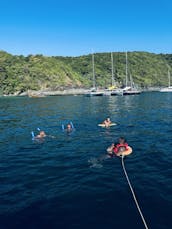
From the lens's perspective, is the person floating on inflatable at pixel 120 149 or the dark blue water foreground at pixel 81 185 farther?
the person floating on inflatable at pixel 120 149

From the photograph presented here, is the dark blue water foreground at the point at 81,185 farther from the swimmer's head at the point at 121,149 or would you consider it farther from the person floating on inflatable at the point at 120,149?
the swimmer's head at the point at 121,149

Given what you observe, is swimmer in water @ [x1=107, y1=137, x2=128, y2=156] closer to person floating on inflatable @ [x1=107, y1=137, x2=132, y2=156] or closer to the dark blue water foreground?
person floating on inflatable @ [x1=107, y1=137, x2=132, y2=156]

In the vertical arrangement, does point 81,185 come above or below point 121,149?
below

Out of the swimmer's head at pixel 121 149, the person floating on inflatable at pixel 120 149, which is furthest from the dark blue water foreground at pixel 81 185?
the swimmer's head at pixel 121 149

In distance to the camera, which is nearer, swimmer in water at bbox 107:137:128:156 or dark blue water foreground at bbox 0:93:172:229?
dark blue water foreground at bbox 0:93:172:229

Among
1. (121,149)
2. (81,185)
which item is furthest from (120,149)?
(81,185)

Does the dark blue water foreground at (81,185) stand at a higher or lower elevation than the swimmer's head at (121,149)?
lower

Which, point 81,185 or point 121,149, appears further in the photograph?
point 121,149

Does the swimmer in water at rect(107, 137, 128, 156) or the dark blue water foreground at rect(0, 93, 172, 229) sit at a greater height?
the swimmer in water at rect(107, 137, 128, 156)

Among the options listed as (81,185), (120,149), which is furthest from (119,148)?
(81,185)

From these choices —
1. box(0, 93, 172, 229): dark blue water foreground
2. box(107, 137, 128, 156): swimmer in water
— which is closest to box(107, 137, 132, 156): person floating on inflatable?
box(107, 137, 128, 156): swimmer in water

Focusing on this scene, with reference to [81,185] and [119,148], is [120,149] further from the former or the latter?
[81,185]

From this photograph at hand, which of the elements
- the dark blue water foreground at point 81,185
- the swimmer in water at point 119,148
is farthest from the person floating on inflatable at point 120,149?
the dark blue water foreground at point 81,185

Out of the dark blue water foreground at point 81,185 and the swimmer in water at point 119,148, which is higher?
the swimmer in water at point 119,148
